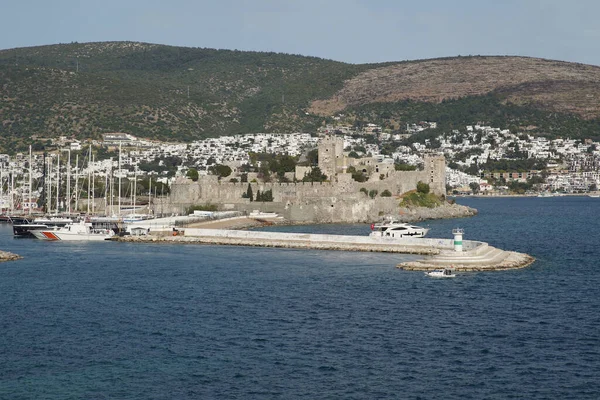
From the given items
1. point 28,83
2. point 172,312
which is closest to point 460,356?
point 172,312

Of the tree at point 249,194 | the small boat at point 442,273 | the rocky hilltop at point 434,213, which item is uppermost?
the tree at point 249,194

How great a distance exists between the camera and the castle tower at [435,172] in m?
74.4

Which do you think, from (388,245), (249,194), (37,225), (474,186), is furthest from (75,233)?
(474,186)

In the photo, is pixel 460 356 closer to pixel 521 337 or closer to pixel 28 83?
pixel 521 337

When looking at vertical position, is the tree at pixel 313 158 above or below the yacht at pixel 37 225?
above

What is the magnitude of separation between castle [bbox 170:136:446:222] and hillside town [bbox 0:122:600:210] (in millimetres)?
28936

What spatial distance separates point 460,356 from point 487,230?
3459cm

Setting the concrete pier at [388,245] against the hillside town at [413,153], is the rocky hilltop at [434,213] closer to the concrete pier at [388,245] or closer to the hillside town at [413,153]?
the concrete pier at [388,245]

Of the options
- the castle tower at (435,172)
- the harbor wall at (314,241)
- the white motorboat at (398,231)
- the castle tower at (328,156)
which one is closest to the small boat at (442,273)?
the harbor wall at (314,241)

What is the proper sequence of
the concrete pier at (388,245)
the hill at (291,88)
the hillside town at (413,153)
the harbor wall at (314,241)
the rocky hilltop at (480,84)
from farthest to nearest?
the rocky hilltop at (480,84), the hill at (291,88), the hillside town at (413,153), the harbor wall at (314,241), the concrete pier at (388,245)

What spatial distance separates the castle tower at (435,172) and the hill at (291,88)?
56175mm

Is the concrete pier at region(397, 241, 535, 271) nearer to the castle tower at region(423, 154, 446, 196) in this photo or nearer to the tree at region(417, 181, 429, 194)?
the tree at region(417, 181, 429, 194)

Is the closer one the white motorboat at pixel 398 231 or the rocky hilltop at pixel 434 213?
the white motorboat at pixel 398 231

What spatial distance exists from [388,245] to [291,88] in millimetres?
122374
